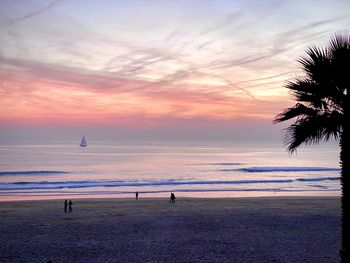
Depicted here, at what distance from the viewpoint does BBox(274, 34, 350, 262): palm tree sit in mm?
7230

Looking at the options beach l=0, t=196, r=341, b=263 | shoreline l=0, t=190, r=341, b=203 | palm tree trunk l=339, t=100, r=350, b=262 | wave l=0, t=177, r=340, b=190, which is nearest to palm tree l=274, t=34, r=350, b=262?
palm tree trunk l=339, t=100, r=350, b=262

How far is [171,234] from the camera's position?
18.4 metres

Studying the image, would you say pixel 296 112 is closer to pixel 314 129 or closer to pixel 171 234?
pixel 314 129

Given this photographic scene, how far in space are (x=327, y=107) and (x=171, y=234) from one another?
1303 centimetres

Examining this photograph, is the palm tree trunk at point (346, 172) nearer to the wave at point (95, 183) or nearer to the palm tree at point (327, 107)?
the palm tree at point (327, 107)

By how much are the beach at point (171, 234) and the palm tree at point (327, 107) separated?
8006 millimetres

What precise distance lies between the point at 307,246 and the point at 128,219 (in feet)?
39.0

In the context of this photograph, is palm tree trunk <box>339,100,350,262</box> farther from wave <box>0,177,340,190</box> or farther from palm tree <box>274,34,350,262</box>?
wave <box>0,177,340,190</box>

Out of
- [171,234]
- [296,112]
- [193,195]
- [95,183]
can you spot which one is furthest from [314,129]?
[95,183]

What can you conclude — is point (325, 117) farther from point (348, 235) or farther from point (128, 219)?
point (128, 219)

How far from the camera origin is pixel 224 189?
48.0m

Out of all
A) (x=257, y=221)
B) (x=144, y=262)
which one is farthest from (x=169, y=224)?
(x=144, y=262)

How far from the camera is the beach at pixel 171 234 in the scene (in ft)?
47.9

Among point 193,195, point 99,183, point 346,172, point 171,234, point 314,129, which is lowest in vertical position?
point 193,195
